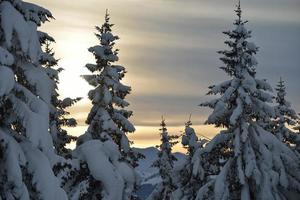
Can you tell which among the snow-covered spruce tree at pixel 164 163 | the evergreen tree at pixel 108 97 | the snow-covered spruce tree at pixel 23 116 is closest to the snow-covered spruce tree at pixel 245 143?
the evergreen tree at pixel 108 97

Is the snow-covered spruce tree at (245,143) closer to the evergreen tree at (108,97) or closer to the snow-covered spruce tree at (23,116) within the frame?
the evergreen tree at (108,97)

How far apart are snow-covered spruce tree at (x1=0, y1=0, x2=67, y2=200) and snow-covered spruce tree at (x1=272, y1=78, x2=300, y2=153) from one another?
27385 mm

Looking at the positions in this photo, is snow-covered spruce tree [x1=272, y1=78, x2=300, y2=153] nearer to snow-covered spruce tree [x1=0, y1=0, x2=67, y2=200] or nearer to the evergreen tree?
the evergreen tree

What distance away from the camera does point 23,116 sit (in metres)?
13.1

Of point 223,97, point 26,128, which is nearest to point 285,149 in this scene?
point 223,97

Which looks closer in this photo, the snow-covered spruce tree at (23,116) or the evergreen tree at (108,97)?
the snow-covered spruce tree at (23,116)

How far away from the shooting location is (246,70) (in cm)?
2695

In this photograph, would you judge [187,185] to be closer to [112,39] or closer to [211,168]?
[211,168]

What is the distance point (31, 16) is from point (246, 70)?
14209mm

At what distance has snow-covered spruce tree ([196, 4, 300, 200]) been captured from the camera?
84.2 ft

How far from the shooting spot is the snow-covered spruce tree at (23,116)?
12.9 m

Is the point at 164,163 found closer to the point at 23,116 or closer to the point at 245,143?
the point at 245,143

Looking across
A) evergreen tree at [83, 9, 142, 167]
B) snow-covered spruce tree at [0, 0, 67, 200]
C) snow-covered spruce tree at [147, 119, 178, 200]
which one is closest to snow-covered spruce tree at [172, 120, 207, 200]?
evergreen tree at [83, 9, 142, 167]

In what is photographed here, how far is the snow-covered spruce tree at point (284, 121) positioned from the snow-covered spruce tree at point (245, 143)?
1242cm
